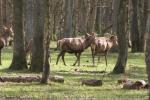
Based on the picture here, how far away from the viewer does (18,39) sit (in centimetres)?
2327

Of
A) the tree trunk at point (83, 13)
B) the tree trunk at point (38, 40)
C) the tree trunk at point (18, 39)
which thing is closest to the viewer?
the tree trunk at point (38, 40)

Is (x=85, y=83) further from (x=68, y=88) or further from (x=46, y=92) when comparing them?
(x=46, y=92)

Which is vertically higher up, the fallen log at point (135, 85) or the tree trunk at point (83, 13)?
the fallen log at point (135, 85)

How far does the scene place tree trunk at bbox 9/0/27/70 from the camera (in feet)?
75.9

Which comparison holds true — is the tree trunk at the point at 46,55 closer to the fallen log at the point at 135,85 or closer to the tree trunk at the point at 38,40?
the fallen log at the point at 135,85

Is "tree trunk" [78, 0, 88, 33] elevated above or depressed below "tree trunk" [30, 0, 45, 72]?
below

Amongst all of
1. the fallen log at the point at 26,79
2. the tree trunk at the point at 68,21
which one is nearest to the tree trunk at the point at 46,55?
the fallen log at the point at 26,79

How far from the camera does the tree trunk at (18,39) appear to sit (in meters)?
23.1

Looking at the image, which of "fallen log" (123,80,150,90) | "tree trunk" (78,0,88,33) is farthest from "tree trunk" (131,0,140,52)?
"fallen log" (123,80,150,90)

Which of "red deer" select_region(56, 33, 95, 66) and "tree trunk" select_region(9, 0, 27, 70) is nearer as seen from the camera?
"tree trunk" select_region(9, 0, 27, 70)

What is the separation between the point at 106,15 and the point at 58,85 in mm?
57538

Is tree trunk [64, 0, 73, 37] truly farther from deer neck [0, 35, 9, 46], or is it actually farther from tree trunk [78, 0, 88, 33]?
tree trunk [78, 0, 88, 33]

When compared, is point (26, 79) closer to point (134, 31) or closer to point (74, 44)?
point (74, 44)

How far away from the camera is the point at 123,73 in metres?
22.7
